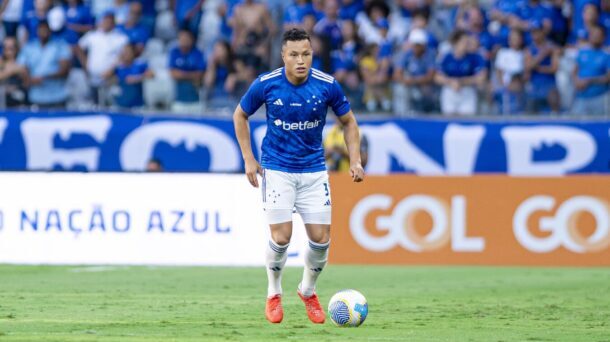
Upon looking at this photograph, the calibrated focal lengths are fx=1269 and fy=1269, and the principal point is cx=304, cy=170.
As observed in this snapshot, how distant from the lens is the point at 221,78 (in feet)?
67.5

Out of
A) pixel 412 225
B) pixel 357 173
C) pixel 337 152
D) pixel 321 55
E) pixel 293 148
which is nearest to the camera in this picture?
pixel 357 173

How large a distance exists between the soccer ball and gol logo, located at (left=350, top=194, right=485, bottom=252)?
7.33 m

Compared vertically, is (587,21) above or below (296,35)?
above

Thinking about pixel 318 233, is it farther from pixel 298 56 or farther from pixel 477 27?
pixel 477 27

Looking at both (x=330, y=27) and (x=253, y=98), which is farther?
(x=330, y=27)

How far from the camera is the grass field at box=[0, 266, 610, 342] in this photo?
32.7 feet

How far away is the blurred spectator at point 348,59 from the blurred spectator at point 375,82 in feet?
0.49

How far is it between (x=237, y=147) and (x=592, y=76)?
5.76m

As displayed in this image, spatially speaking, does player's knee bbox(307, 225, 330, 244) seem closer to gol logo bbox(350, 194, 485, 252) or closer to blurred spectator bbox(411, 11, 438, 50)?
gol logo bbox(350, 194, 485, 252)

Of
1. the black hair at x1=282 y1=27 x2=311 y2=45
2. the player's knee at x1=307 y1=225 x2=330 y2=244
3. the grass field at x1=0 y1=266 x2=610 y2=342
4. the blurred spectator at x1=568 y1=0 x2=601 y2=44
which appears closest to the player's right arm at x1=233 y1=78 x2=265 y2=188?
the black hair at x1=282 y1=27 x2=311 y2=45

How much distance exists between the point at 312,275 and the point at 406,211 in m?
7.17

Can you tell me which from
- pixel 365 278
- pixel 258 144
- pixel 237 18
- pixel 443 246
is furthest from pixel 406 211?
pixel 237 18

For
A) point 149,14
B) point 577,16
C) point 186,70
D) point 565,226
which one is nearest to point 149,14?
point 149,14

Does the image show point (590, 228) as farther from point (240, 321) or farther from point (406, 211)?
point (240, 321)
